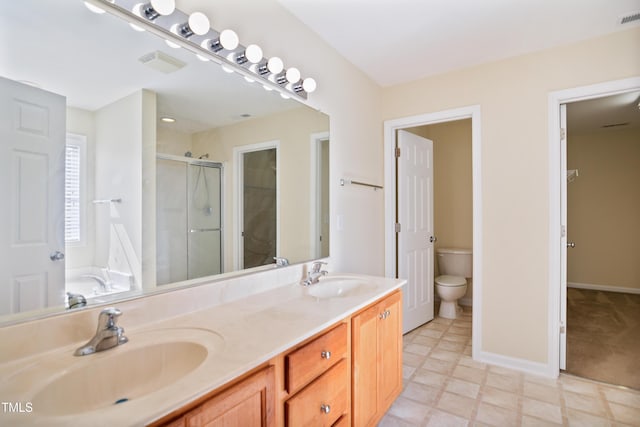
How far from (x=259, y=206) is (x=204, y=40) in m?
0.81

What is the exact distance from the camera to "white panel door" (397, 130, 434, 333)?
3059 mm

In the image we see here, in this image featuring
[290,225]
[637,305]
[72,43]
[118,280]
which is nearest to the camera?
[72,43]

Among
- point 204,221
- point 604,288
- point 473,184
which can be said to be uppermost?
point 473,184

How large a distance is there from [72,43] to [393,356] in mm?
1970

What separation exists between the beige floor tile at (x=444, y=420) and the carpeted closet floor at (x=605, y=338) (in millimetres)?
1165

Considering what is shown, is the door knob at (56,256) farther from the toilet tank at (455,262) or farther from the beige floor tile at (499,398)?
the toilet tank at (455,262)

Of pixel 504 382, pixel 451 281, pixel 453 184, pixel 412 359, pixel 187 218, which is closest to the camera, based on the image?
pixel 187 218

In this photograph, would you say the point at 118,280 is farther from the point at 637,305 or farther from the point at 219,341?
the point at 637,305

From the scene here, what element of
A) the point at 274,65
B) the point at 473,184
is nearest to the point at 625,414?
the point at 473,184

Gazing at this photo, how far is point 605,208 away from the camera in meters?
4.59

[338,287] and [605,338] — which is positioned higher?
[338,287]

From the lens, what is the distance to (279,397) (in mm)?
1013

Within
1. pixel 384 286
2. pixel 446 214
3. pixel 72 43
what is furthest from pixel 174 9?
pixel 446 214

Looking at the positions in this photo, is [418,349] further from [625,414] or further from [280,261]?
[280,261]
